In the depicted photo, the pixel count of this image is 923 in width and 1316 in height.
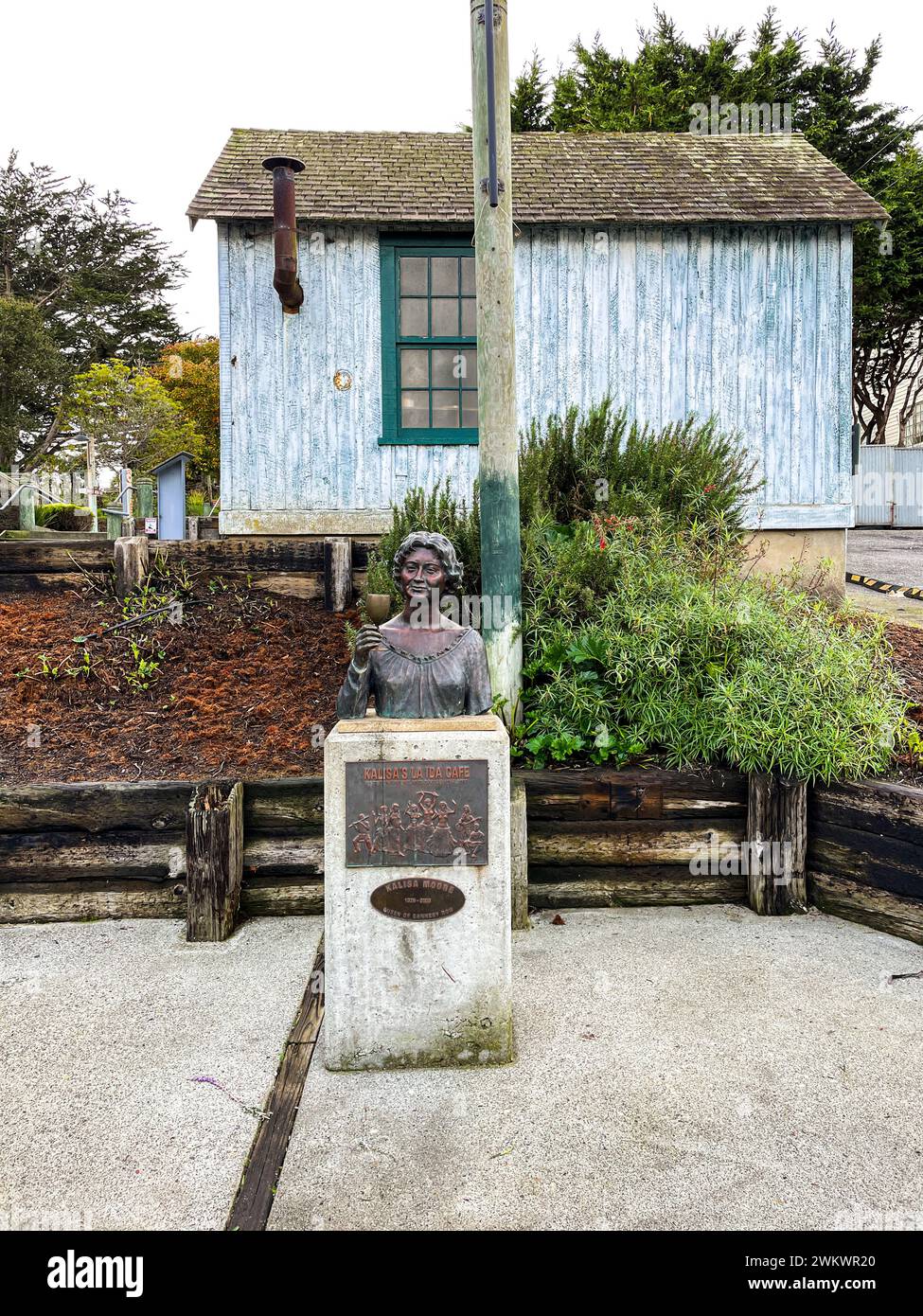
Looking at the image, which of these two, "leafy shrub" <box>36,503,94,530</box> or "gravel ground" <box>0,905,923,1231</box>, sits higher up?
"leafy shrub" <box>36,503,94,530</box>

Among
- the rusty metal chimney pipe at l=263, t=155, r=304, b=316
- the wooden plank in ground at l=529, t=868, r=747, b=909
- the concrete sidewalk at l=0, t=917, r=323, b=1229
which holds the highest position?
the rusty metal chimney pipe at l=263, t=155, r=304, b=316

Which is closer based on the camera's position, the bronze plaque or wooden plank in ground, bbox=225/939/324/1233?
wooden plank in ground, bbox=225/939/324/1233

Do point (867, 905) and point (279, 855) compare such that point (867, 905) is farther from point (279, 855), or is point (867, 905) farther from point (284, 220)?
point (284, 220)

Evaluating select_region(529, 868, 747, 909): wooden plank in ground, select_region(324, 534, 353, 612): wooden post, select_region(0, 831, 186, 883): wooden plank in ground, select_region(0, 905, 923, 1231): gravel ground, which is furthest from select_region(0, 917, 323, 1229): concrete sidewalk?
select_region(324, 534, 353, 612): wooden post

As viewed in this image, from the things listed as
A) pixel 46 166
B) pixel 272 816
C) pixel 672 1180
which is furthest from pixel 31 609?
pixel 46 166

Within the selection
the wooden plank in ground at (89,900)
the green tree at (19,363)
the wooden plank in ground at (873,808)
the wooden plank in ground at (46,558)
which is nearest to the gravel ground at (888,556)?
the wooden plank in ground at (873,808)

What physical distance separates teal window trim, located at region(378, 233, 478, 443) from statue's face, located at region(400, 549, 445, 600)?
574 cm

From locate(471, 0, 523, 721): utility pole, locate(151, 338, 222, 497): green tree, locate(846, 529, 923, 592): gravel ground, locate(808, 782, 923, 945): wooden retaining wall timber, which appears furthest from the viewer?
locate(151, 338, 222, 497): green tree

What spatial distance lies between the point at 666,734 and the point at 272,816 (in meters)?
2.20

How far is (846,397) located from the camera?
9156 mm

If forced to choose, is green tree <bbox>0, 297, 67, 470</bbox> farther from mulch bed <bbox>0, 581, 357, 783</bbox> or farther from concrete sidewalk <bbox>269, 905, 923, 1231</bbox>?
concrete sidewalk <bbox>269, 905, 923, 1231</bbox>

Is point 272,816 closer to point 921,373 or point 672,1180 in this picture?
point 672,1180

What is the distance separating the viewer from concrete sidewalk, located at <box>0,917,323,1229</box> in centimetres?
260

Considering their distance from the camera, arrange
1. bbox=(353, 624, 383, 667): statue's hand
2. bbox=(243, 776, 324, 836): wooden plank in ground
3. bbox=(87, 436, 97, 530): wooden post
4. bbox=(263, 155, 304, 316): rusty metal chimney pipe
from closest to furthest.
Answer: bbox=(353, 624, 383, 667): statue's hand, bbox=(243, 776, 324, 836): wooden plank in ground, bbox=(263, 155, 304, 316): rusty metal chimney pipe, bbox=(87, 436, 97, 530): wooden post
